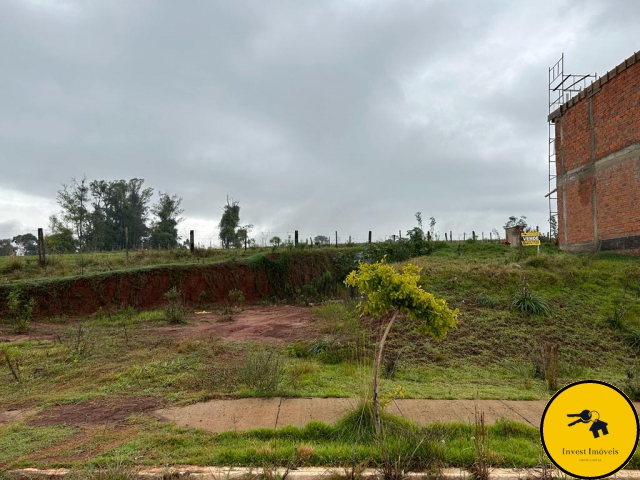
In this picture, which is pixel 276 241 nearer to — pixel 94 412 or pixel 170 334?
pixel 170 334

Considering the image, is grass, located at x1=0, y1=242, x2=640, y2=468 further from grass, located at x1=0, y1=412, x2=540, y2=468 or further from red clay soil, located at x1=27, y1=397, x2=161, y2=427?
red clay soil, located at x1=27, y1=397, x2=161, y2=427

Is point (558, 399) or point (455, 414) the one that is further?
point (455, 414)

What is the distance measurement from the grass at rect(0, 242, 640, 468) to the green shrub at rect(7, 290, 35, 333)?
35cm

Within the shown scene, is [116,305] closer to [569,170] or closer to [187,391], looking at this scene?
[187,391]

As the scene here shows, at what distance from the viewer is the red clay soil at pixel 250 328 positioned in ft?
32.9

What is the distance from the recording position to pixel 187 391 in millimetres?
5766

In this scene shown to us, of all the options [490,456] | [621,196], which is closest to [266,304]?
[621,196]

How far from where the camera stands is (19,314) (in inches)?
552

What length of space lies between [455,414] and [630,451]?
3.46 metres

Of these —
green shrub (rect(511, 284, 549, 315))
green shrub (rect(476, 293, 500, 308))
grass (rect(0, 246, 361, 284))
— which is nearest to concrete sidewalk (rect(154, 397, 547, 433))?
green shrub (rect(511, 284, 549, 315))

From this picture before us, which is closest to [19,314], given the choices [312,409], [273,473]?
[312,409]

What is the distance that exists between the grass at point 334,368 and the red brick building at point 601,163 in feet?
11.8

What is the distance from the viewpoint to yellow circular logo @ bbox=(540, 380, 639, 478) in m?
1.64

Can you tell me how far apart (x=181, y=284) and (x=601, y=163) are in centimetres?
1804
